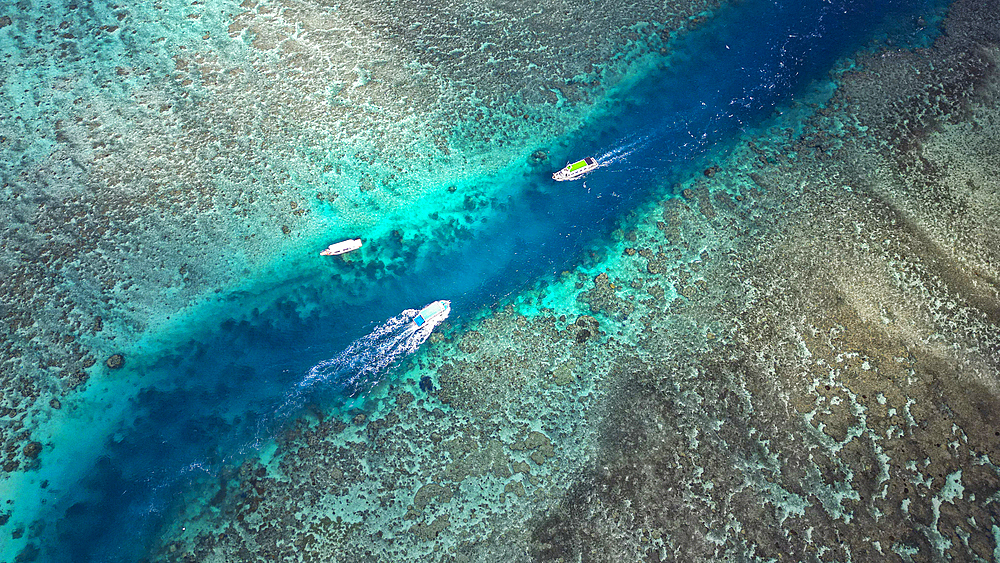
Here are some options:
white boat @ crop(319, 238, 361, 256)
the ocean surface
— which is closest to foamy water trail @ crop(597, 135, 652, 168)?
the ocean surface

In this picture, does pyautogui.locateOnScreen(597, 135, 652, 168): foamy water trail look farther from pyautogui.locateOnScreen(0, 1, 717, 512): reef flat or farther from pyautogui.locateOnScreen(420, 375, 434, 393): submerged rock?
pyautogui.locateOnScreen(420, 375, 434, 393): submerged rock

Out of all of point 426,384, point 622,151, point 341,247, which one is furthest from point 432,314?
point 622,151

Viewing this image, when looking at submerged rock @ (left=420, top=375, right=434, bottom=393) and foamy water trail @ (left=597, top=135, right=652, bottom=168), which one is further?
foamy water trail @ (left=597, top=135, right=652, bottom=168)

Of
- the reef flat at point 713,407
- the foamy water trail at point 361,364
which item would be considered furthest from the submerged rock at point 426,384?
the foamy water trail at point 361,364

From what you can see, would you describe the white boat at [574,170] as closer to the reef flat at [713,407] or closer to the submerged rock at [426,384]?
the reef flat at [713,407]

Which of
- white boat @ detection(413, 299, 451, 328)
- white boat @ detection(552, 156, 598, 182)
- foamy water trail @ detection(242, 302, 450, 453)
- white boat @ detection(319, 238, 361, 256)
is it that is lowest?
foamy water trail @ detection(242, 302, 450, 453)
